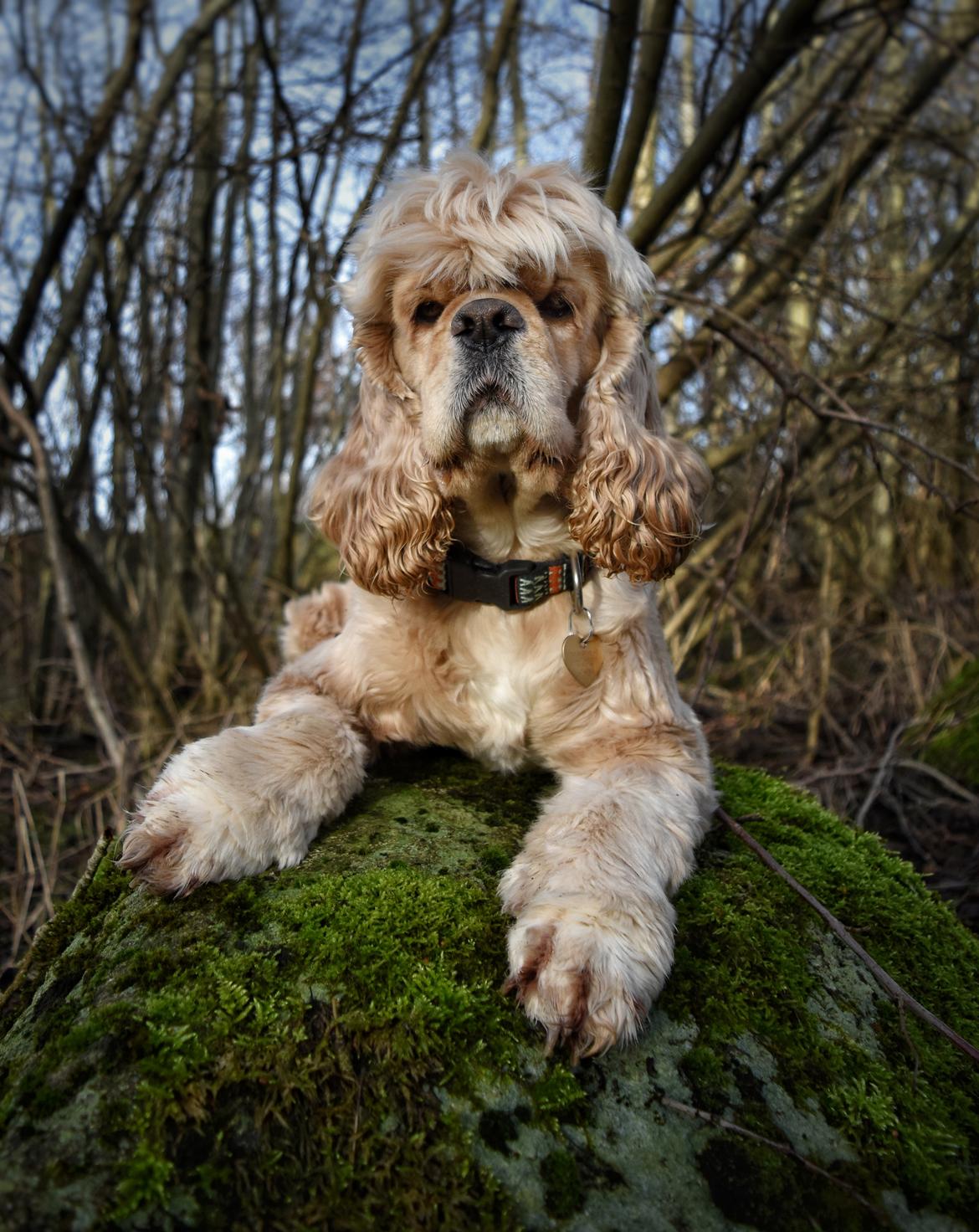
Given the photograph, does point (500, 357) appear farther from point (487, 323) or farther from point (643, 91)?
point (643, 91)

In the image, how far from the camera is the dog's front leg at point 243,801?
1.52 m

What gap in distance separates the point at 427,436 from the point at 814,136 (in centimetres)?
329

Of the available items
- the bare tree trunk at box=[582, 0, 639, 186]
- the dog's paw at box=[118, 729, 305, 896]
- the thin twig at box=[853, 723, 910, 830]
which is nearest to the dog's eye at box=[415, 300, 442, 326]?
the bare tree trunk at box=[582, 0, 639, 186]

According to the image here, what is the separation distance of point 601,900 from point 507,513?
1.10m

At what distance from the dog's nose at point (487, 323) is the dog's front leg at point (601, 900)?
41.0 inches

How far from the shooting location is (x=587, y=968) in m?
1.29

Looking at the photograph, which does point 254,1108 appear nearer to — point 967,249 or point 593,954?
point 593,954

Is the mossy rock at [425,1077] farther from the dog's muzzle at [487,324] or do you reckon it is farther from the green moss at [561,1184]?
the dog's muzzle at [487,324]

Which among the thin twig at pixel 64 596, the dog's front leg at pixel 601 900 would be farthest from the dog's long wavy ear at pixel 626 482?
the thin twig at pixel 64 596

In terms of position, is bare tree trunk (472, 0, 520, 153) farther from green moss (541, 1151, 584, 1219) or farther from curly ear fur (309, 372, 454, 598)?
green moss (541, 1151, 584, 1219)

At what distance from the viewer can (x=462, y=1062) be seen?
1209 millimetres

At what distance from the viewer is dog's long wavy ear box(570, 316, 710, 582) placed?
2.07 meters

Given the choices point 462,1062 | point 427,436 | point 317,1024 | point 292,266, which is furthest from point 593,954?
point 292,266

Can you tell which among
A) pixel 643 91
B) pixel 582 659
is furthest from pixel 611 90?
pixel 582 659
